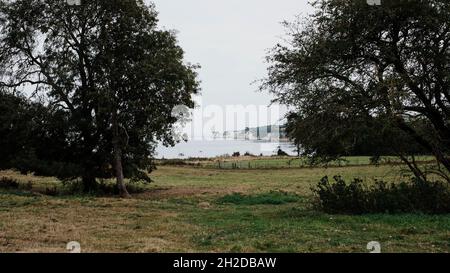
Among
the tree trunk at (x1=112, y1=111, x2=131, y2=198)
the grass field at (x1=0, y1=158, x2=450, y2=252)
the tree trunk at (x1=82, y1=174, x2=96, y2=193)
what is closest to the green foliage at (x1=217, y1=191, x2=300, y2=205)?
the grass field at (x1=0, y1=158, x2=450, y2=252)

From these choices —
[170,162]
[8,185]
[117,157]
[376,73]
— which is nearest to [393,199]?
[376,73]

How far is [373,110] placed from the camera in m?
20.8

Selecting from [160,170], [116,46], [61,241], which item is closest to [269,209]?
[61,241]

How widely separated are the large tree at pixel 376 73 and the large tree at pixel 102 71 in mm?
13116

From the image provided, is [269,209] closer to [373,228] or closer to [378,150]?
[378,150]

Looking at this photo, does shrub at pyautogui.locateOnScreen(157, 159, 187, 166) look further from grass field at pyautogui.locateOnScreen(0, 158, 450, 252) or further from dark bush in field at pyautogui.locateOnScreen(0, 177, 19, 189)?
grass field at pyautogui.locateOnScreen(0, 158, 450, 252)

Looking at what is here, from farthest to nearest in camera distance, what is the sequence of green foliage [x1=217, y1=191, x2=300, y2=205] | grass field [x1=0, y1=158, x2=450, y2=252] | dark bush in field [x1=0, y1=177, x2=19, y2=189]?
dark bush in field [x1=0, y1=177, x2=19, y2=189] < green foliage [x1=217, y1=191, x2=300, y2=205] < grass field [x1=0, y1=158, x2=450, y2=252]

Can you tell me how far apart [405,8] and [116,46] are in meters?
20.6

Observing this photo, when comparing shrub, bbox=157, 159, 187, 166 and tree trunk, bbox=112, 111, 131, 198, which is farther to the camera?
shrub, bbox=157, 159, 187, 166

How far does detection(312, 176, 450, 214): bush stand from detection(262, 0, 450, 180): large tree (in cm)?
175

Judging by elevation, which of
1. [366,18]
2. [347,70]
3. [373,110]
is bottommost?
[373,110]

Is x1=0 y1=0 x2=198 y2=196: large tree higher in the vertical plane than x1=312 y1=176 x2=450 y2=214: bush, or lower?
higher

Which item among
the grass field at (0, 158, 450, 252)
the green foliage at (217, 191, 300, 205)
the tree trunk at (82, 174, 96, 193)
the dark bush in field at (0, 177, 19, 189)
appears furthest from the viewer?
the dark bush in field at (0, 177, 19, 189)

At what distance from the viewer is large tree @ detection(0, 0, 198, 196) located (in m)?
33.8
